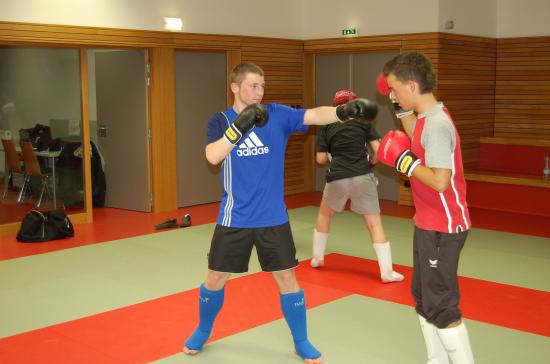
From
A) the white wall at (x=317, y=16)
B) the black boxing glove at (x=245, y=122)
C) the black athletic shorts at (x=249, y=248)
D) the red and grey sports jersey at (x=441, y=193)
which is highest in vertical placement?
the white wall at (x=317, y=16)

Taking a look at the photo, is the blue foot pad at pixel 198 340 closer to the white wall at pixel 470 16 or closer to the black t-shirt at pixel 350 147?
the black t-shirt at pixel 350 147

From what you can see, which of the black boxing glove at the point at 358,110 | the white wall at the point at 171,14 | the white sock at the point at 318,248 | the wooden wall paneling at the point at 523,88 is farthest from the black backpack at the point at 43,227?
the wooden wall paneling at the point at 523,88

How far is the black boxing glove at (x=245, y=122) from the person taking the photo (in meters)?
3.34

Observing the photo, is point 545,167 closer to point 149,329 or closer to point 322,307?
point 322,307

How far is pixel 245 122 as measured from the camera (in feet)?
11.0

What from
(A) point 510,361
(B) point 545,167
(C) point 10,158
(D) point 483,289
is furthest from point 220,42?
(A) point 510,361

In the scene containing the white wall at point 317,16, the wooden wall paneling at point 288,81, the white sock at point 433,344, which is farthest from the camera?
the wooden wall paneling at point 288,81

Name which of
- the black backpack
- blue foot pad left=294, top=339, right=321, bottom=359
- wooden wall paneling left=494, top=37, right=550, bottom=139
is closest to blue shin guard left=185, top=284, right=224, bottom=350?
blue foot pad left=294, top=339, right=321, bottom=359

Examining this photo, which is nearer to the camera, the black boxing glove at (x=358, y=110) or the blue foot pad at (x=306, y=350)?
the black boxing glove at (x=358, y=110)

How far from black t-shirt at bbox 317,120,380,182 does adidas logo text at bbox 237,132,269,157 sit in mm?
2001

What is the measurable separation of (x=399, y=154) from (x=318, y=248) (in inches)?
110

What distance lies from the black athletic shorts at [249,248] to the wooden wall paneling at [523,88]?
6.96 meters

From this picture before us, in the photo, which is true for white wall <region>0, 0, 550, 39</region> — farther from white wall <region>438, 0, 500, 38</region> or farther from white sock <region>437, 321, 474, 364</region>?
white sock <region>437, 321, 474, 364</region>

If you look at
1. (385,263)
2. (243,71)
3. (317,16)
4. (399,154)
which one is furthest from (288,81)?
(399,154)
